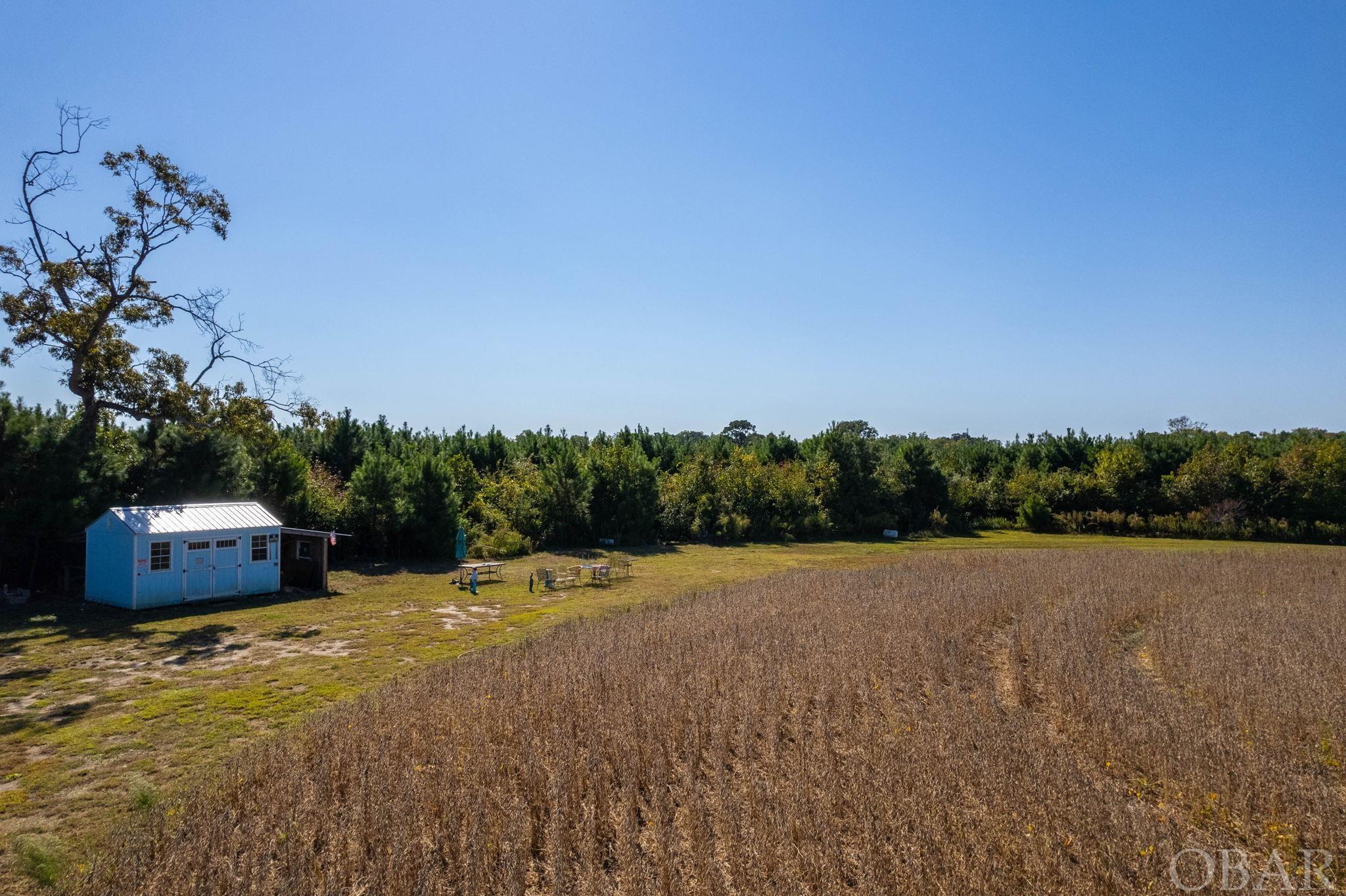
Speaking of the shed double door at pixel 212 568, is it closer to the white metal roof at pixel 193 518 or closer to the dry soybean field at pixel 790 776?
the white metal roof at pixel 193 518

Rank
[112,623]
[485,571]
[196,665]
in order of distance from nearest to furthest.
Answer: [196,665]
[112,623]
[485,571]

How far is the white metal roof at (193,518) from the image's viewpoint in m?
17.1

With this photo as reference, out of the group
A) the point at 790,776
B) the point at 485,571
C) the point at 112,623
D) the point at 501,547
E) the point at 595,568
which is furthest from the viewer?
the point at 501,547

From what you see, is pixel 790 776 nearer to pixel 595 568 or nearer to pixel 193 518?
pixel 595 568

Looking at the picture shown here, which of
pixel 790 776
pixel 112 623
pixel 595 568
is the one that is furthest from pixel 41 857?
pixel 595 568

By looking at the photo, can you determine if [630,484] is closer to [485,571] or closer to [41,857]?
[485,571]

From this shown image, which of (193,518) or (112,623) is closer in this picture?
(112,623)

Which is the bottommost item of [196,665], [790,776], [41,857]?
[41,857]

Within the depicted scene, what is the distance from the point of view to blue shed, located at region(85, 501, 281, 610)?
669 inches

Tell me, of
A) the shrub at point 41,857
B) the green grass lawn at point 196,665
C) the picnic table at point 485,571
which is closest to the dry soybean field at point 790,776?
the shrub at point 41,857

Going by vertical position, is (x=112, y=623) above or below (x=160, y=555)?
below

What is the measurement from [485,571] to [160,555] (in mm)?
9833

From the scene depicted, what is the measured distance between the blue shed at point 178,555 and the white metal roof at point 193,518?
0.06ft

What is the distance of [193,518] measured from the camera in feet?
60.2
